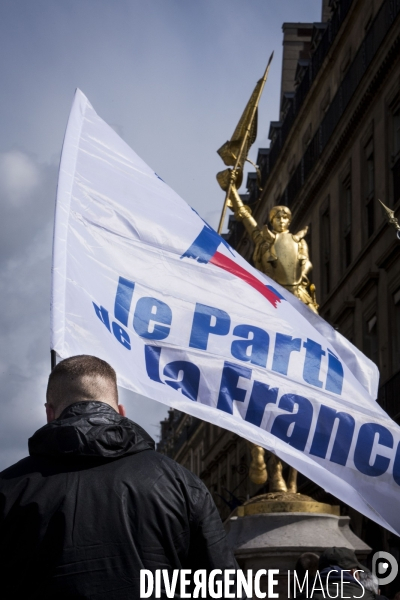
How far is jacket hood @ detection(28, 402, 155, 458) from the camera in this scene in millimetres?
3330

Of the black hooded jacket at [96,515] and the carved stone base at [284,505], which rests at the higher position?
the carved stone base at [284,505]

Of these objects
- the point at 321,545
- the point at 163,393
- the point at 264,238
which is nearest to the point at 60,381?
the point at 163,393

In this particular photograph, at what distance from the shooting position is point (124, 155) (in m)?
8.49

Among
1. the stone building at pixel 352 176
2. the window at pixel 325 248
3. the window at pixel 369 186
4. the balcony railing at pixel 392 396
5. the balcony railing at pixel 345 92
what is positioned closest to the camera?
the balcony railing at pixel 392 396

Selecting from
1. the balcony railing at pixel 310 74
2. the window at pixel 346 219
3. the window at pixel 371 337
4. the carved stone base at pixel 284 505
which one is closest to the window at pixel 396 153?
the window at pixel 371 337

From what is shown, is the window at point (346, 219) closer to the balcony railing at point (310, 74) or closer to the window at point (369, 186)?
the window at point (369, 186)

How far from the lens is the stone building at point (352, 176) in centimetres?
2916

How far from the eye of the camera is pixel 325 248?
37250mm

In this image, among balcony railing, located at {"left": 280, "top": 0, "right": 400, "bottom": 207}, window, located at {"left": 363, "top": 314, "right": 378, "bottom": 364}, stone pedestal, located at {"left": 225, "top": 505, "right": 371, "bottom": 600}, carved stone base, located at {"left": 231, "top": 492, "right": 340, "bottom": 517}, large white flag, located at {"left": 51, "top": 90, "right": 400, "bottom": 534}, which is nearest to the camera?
large white flag, located at {"left": 51, "top": 90, "right": 400, "bottom": 534}

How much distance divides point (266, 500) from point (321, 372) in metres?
3.15

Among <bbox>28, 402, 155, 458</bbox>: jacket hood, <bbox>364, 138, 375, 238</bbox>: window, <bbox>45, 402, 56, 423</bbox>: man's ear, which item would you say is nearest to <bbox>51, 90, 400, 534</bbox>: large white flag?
<bbox>45, 402, 56, 423</bbox>: man's ear

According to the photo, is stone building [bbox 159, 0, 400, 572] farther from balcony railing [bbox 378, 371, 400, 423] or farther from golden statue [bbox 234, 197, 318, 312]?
golden statue [bbox 234, 197, 318, 312]

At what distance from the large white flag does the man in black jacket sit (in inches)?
151

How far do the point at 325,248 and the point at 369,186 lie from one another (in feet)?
17.8
